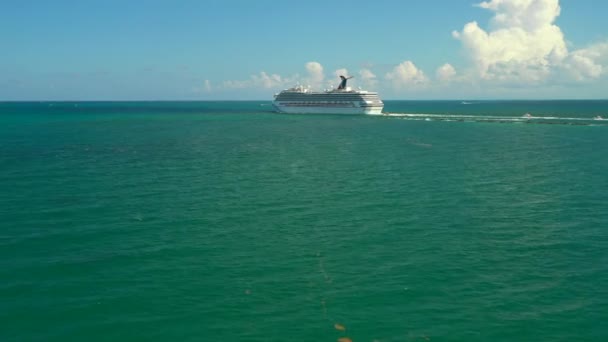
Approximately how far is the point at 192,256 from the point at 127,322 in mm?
8281

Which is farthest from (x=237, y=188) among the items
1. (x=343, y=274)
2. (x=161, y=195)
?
(x=343, y=274)

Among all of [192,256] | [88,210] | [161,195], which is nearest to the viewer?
[192,256]

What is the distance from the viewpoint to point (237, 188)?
51000mm

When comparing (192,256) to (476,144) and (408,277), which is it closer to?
(408,277)

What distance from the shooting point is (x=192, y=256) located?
102 feet

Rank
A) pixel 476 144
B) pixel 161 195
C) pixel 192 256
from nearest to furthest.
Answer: pixel 192 256
pixel 161 195
pixel 476 144

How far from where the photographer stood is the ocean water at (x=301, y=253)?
2312 centimetres

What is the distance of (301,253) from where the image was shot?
104 ft

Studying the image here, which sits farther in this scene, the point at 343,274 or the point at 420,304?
the point at 343,274

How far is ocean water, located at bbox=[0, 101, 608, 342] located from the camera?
2312 cm

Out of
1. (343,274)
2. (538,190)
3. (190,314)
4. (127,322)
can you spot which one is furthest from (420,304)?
(538,190)

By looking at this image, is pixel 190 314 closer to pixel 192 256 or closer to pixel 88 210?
pixel 192 256

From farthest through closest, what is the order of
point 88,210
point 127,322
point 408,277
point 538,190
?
point 538,190 → point 88,210 → point 408,277 → point 127,322

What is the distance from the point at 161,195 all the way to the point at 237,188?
25.2 ft
